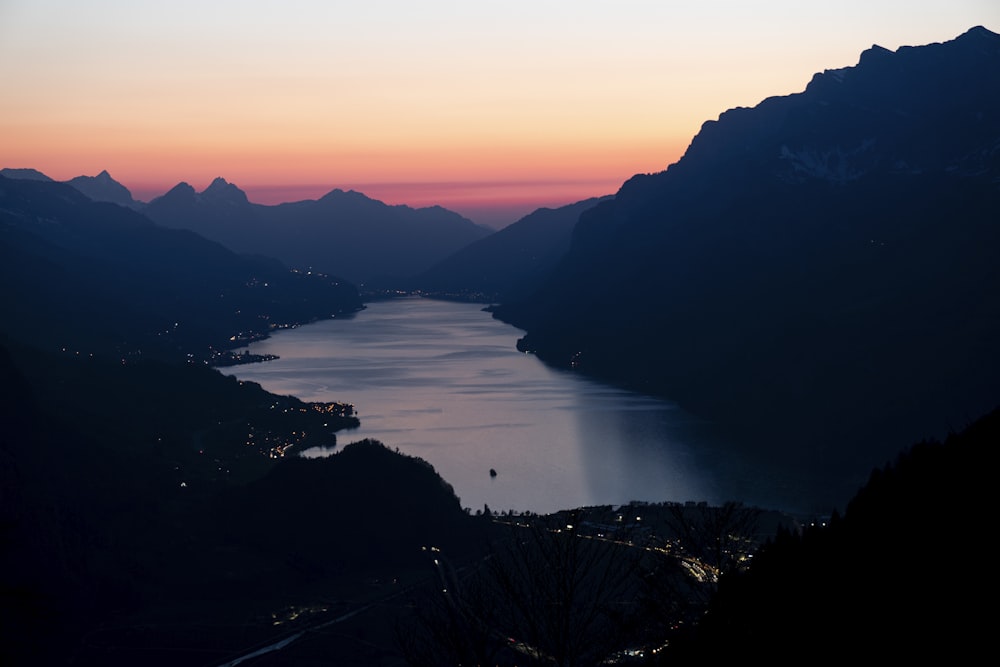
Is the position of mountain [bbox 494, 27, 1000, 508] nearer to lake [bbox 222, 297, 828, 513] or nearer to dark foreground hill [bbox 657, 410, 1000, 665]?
lake [bbox 222, 297, 828, 513]

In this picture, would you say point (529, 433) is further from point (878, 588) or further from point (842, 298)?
point (878, 588)

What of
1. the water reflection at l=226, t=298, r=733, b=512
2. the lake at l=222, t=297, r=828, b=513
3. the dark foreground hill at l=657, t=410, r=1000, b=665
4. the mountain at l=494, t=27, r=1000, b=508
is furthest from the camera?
the mountain at l=494, t=27, r=1000, b=508

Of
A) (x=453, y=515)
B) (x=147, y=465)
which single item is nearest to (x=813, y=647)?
(x=453, y=515)

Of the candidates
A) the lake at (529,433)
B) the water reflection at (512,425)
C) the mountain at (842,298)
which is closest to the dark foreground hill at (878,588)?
the lake at (529,433)

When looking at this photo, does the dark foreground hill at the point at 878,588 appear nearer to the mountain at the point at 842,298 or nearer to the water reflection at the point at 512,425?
the water reflection at the point at 512,425

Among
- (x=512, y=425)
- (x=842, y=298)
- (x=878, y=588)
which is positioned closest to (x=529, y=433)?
(x=512, y=425)

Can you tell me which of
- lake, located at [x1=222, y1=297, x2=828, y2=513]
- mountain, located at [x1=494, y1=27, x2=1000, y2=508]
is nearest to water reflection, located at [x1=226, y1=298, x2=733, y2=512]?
lake, located at [x1=222, y1=297, x2=828, y2=513]
